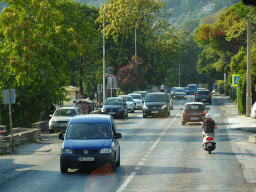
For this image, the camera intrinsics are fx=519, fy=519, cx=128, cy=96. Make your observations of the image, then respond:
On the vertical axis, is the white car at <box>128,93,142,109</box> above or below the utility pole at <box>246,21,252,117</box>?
below

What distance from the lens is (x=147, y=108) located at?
41.9 m

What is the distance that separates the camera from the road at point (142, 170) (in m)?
12.8

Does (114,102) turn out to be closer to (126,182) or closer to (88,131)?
(88,131)

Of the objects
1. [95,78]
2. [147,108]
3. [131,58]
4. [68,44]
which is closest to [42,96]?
[68,44]

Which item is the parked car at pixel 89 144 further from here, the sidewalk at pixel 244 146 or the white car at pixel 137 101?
the white car at pixel 137 101

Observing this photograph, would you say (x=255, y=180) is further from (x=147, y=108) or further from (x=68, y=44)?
(x=147, y=108)

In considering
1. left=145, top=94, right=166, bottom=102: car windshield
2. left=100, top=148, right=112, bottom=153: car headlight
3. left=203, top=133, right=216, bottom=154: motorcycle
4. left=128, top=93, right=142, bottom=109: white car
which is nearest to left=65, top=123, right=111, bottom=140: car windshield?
left=100, top=148, right=112, bottom=153: car headlight

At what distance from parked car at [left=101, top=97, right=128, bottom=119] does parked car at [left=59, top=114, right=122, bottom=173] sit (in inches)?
996

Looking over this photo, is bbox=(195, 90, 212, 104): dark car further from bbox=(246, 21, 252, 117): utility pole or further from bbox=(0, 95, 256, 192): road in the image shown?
bbox=(0, 95, 256, 192): road

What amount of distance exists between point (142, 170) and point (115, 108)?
26.3 meters

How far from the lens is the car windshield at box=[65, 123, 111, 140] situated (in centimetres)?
1562

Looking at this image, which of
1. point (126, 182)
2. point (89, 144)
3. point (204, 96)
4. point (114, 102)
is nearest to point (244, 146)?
point (89, 144)

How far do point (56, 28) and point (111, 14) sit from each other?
40663mm

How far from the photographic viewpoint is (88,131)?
52.0ft
